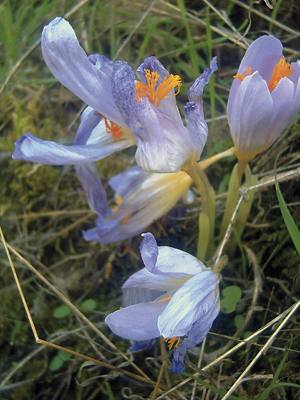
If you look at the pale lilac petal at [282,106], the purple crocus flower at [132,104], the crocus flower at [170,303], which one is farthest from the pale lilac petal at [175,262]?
the pale lilac petal at [282,106]

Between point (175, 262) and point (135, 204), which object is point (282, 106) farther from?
point (135, 204)

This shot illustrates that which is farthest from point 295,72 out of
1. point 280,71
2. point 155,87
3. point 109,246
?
point 109,246

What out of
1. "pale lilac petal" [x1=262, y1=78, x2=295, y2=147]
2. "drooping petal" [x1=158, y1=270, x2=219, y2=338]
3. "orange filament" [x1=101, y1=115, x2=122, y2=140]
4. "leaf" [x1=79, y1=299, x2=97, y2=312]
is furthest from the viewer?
"leaf" [x1=79, y1=299, x2=97, y2=312]

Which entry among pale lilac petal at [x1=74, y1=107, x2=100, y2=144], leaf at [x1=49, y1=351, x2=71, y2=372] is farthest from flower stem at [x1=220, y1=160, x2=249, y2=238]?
leaf at [x1=49, y1=351, x2=71, y2=372]

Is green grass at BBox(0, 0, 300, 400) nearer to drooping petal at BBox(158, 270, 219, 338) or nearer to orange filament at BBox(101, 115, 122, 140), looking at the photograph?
drooping petal at BBox(158, 270, 219, 338)

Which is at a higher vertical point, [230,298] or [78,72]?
[78,72]
